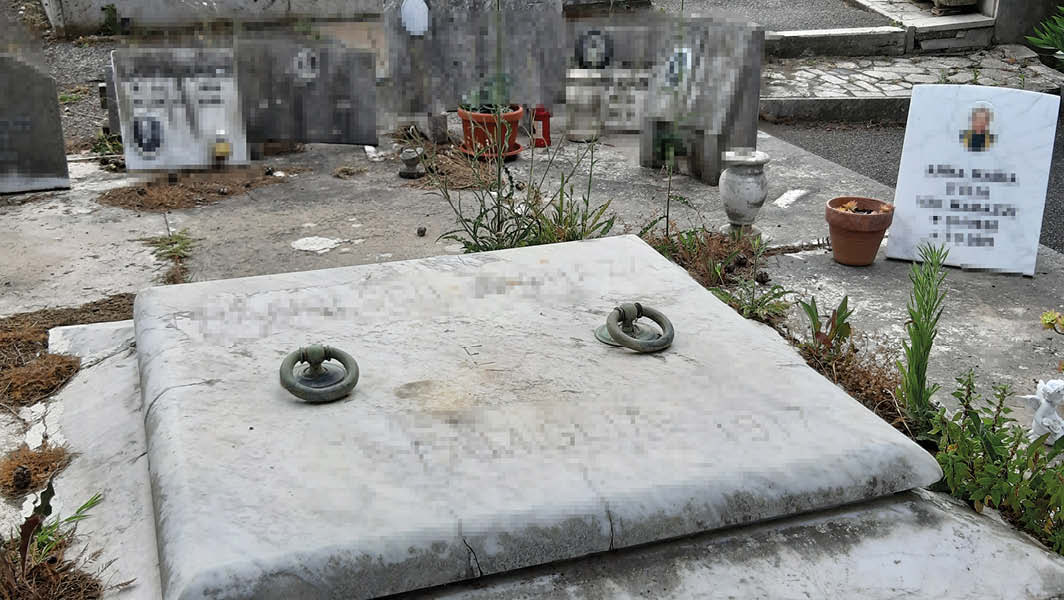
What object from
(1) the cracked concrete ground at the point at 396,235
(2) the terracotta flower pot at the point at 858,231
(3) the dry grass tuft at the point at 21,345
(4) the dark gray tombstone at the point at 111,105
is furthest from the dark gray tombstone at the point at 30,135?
(2) the terracotta flower pot at the point at 858,231

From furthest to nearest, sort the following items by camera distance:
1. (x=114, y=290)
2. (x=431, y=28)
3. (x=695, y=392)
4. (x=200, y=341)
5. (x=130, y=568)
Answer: (x=431, y=28) < (x=114, y=290) < (x=200, y=341) < (x=695, y=392) < (x=130, y=568)

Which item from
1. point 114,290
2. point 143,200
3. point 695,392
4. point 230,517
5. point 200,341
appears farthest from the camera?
point 143,200

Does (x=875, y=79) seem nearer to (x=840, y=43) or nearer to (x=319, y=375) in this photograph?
(x=840, y=43)

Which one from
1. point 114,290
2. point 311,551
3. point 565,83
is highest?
point 565,83

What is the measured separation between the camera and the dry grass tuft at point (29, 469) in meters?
1.95

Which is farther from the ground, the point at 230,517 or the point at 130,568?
the point at 230,517

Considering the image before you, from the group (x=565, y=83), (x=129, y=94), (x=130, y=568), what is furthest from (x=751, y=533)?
(x=565, y=83)

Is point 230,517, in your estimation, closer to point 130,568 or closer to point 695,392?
point 130,568

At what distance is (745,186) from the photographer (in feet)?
12.9

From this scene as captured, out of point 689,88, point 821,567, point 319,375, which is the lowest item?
point 821,567

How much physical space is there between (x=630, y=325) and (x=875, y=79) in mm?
5755

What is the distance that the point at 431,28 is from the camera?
5.69 m

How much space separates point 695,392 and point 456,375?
0.47 meters

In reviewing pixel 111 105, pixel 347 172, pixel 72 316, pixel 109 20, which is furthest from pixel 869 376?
pixel 109 20
